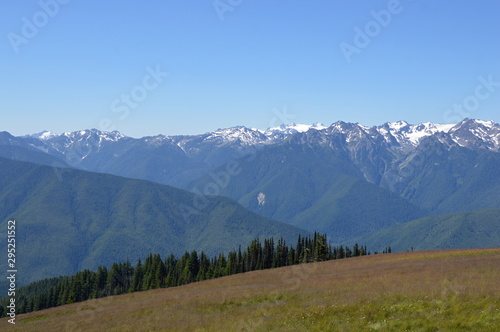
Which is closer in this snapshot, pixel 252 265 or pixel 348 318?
pixel 348 318

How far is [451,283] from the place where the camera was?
102 ft

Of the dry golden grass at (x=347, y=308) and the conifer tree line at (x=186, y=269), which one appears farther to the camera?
the conifer tree line at (x=186, y=269)

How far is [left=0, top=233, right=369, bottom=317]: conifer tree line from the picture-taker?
130m

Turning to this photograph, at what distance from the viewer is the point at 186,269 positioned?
136250 mm

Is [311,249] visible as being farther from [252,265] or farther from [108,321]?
[108,321]

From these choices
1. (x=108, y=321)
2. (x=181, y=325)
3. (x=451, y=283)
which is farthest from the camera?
(x=108, y=321)

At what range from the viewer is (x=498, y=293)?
25.8 m

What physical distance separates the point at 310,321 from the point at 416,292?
738 cm

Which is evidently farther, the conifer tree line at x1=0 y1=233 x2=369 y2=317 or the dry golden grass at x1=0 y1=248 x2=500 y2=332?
the conifer tree line at x1=0 y1=233 x2=369 y2=317

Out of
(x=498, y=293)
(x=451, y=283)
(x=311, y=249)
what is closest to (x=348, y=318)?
(x=498, y=293)

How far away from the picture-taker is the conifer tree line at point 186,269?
130500 millimetres

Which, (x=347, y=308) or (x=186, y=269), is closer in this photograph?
(x=347, y=308)

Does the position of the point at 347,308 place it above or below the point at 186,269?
above

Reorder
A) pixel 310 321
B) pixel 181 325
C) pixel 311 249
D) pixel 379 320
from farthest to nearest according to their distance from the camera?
pixel 311 249
pixel 181 325
pixel 310 321
pixel 379 320
